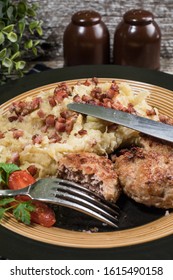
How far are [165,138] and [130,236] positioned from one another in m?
0.85

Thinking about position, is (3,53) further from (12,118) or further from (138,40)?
(138,40)

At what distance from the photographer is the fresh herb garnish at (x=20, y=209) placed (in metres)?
3.23

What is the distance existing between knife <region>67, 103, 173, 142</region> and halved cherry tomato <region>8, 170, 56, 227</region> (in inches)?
29.9

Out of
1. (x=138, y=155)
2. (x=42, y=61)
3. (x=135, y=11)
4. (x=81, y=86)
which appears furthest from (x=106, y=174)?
(x=42, y=61)

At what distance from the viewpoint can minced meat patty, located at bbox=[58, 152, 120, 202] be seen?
346cm

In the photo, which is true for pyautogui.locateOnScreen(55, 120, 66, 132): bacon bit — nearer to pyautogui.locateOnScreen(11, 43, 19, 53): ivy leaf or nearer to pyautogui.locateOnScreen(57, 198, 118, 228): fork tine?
Answer: pyautogui.locateOnScreen(57, 198, 118, 228): fork tine

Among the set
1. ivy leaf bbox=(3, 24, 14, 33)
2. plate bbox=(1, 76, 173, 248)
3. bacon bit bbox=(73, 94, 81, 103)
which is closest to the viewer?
plate bbox=(1, 76, 173, 248)

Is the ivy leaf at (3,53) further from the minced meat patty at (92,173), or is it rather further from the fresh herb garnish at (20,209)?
the fresh herb garnish at (20,209)

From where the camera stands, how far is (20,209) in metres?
3.23

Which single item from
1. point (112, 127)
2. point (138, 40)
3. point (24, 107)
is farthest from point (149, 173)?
point (138, 40)

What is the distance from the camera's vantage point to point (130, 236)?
10.5 ft

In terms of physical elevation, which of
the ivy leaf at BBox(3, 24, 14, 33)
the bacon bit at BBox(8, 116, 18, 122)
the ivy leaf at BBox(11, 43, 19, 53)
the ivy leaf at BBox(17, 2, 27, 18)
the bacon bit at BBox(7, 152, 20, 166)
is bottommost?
the bacon bit at BBox(7, 152, 20, 166)

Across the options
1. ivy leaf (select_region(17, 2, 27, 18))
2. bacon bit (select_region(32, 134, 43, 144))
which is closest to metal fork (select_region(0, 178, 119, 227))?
bacon bit (select_region(32, 134, 43, 144))

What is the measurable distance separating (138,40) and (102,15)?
100cm
